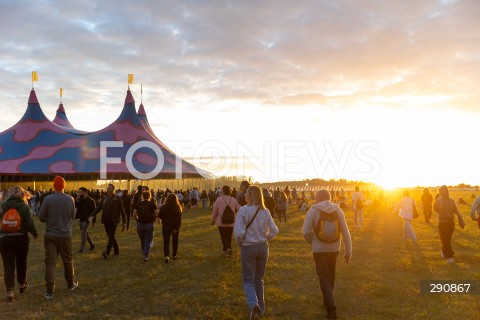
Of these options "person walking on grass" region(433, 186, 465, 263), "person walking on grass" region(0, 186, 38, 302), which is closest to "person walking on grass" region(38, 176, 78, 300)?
"person walking on grass" region(0, 186, 38, 302)

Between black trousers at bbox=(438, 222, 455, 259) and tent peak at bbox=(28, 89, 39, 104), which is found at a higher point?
tent peak at bbox=(28, 89, 39, 104)

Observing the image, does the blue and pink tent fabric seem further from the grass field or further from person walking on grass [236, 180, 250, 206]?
person walking on grass [236, 180, 250, 206]

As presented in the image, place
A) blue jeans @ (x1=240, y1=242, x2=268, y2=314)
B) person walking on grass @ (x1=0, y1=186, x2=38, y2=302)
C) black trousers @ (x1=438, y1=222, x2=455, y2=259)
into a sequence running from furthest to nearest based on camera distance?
black trousers @ (x1=438, y1=222, x2=455, y2=259)
person walking on grass @ (x1=0, y1=186, x2=38, y2=302)
blue jeans @ (x1=240, y1=242, x2=268, y2=314)

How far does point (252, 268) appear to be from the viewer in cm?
612

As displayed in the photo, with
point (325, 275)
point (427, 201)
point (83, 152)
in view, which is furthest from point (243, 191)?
point (83, 152)

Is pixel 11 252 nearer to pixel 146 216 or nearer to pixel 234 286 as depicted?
pixel 146 216

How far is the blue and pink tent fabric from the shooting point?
114 ft

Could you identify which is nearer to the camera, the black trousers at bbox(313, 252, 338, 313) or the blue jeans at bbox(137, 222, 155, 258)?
the black trousers at bbox(313, 252, 338, 313)

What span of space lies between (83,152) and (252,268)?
106ft

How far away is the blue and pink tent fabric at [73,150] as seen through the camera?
34.7 m

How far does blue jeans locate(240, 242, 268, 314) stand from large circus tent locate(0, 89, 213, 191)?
96.6ft

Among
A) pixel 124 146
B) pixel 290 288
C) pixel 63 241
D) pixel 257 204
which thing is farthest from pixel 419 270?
pixel 124 146

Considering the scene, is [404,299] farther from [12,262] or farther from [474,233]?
[474,233]

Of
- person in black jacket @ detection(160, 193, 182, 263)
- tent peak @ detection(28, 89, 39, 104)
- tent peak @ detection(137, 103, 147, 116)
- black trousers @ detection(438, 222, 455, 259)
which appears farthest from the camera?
tent peak @ detection(137, 103, 147, 116)
